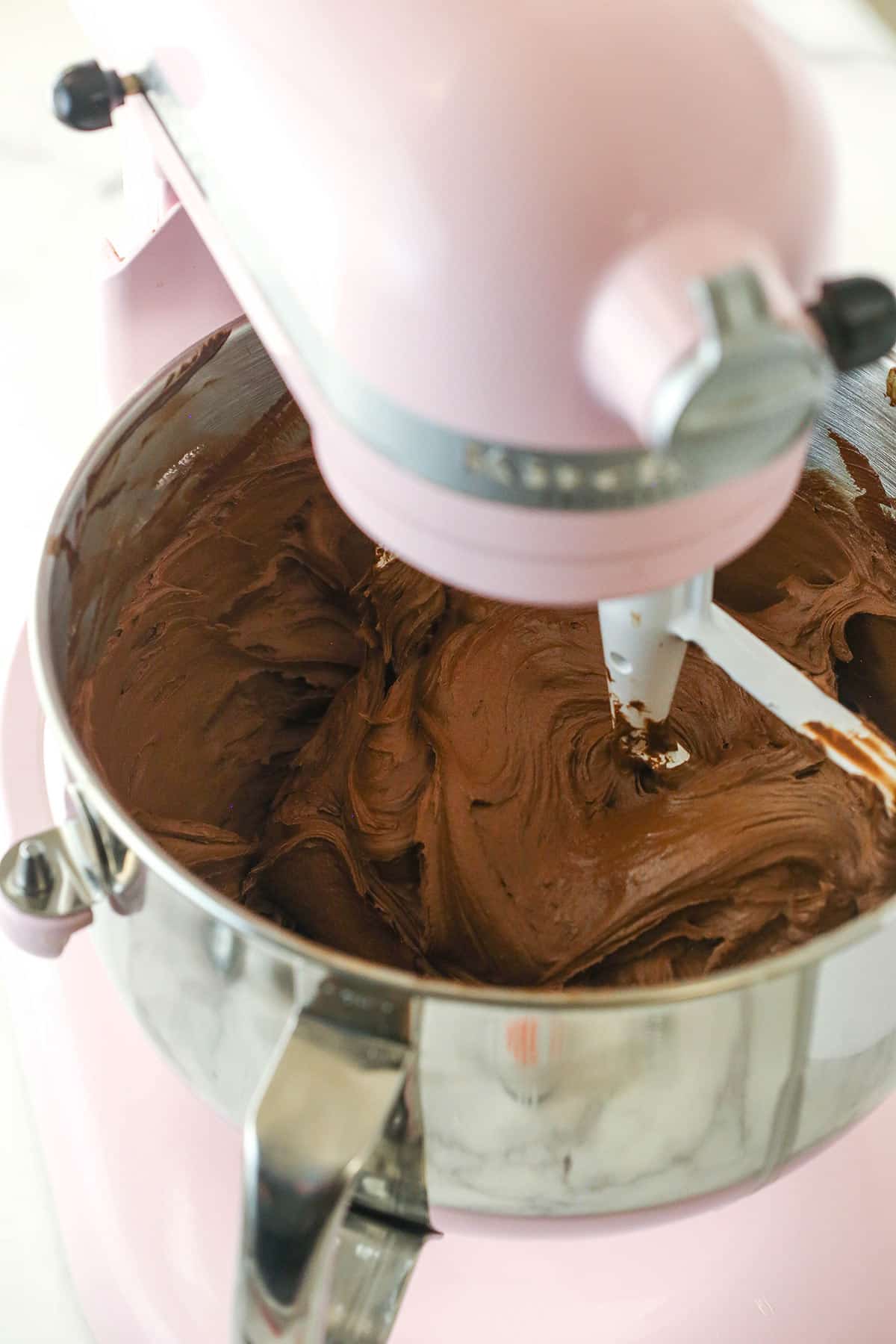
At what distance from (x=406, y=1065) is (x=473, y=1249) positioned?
8.3 inches

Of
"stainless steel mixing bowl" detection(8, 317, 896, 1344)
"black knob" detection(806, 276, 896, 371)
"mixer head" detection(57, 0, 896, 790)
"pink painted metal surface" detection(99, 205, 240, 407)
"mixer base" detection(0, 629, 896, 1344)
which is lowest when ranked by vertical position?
"mixer base" detection(0, 629, 896, 1344)

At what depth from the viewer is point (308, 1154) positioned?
370mm

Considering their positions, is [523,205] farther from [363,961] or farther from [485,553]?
[363,961]

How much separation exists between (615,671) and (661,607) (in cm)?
6

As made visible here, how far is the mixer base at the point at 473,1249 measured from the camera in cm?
54

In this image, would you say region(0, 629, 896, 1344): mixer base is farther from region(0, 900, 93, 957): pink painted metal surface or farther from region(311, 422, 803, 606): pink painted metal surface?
region(311, 422, 803, 606): pink painted metal surface

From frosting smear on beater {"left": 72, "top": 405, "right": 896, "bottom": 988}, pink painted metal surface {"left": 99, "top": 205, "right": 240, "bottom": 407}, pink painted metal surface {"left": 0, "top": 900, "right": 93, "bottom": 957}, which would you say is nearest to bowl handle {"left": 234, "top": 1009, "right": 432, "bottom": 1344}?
pink painted metal surface {"left": 0, "top": 900, "right": 93, "bottom": 957}

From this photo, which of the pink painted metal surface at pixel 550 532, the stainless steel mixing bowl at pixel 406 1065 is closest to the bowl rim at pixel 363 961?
the stainless steel mixing bowl at pixel 406 1065

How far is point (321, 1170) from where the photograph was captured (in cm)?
37

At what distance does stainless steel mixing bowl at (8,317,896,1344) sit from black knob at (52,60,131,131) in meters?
0.14

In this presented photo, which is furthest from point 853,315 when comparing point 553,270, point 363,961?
point 363,961

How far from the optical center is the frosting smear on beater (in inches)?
24.0

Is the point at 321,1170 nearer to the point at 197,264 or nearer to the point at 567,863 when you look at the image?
the point at 567,863

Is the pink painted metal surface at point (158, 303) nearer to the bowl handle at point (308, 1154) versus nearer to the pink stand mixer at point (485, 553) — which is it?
the pink stand mixer at point (485, 553)
